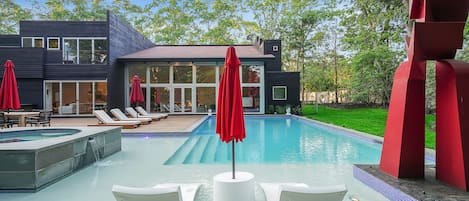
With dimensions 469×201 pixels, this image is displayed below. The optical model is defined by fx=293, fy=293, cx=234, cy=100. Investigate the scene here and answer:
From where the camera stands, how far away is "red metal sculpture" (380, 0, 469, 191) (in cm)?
374

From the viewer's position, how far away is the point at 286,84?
2006cm

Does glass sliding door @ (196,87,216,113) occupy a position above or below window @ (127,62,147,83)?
below

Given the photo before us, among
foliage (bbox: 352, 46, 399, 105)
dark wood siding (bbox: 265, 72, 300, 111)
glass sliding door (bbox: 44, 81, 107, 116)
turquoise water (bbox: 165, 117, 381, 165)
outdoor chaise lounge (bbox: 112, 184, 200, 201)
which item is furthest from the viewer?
foliage (bbox: 352, 46, 399, 105)

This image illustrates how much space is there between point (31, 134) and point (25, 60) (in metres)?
12.3

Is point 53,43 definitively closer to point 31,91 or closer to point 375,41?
point 31,91

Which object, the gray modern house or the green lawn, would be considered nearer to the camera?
the green lawn

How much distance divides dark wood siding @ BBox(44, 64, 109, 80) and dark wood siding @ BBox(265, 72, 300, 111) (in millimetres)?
10392

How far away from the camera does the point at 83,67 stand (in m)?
17.7

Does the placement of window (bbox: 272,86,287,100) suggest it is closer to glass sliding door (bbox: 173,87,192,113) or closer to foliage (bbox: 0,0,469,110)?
glass sliding door (bbox: 173,87,192,113)

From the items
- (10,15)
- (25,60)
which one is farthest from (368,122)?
(10,15)

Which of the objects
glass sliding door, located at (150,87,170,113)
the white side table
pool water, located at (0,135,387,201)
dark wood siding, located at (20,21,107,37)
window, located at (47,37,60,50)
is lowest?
pool water, located at (0,135,387,201)

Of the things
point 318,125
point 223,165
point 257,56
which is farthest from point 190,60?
point 223,165

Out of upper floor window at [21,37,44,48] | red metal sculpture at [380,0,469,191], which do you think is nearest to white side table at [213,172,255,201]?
red metal sculpture at [380,0,469,191]

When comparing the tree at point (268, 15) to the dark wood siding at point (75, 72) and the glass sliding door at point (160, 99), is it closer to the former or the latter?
the glass sliding door at point (160, 99)
